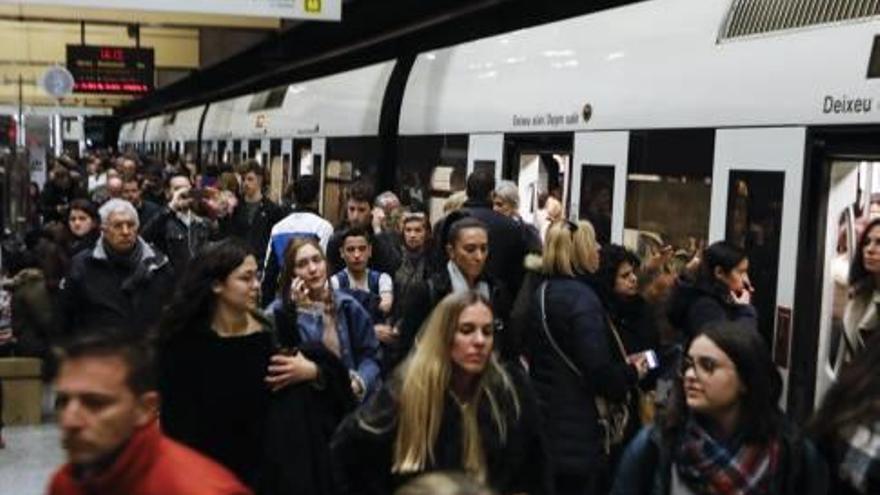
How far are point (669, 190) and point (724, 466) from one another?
127 inches

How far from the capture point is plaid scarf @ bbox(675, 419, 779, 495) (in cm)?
286

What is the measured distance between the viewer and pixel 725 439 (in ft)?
9.70

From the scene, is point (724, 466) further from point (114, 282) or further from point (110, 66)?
point (110, 66)

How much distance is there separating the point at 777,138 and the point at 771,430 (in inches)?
98.3

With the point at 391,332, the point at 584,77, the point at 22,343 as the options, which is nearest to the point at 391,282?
the point at 391,332

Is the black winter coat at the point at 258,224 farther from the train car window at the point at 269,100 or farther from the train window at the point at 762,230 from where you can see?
the train car window at the point at 269,100

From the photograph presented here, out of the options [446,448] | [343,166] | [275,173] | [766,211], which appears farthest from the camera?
[275,173]

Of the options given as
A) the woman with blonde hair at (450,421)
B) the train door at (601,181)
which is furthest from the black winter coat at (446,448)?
the train door at (601,181)

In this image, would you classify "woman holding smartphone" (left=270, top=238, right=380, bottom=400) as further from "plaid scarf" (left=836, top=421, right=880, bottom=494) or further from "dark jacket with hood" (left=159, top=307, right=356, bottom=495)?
"plaid scarf" (left=836, top=421, right=880, bottom=494)

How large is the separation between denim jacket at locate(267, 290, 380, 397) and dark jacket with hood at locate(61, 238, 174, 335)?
162cm

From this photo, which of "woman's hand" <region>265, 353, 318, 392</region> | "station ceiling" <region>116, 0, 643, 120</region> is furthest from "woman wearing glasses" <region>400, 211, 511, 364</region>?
"station ceiling" <region>116, 0, 643, 120</region>

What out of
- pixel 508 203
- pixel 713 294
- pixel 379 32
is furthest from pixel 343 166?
pixel 713 294

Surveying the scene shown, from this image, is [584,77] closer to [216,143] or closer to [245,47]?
[245,47]

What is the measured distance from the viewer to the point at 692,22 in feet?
20.0
